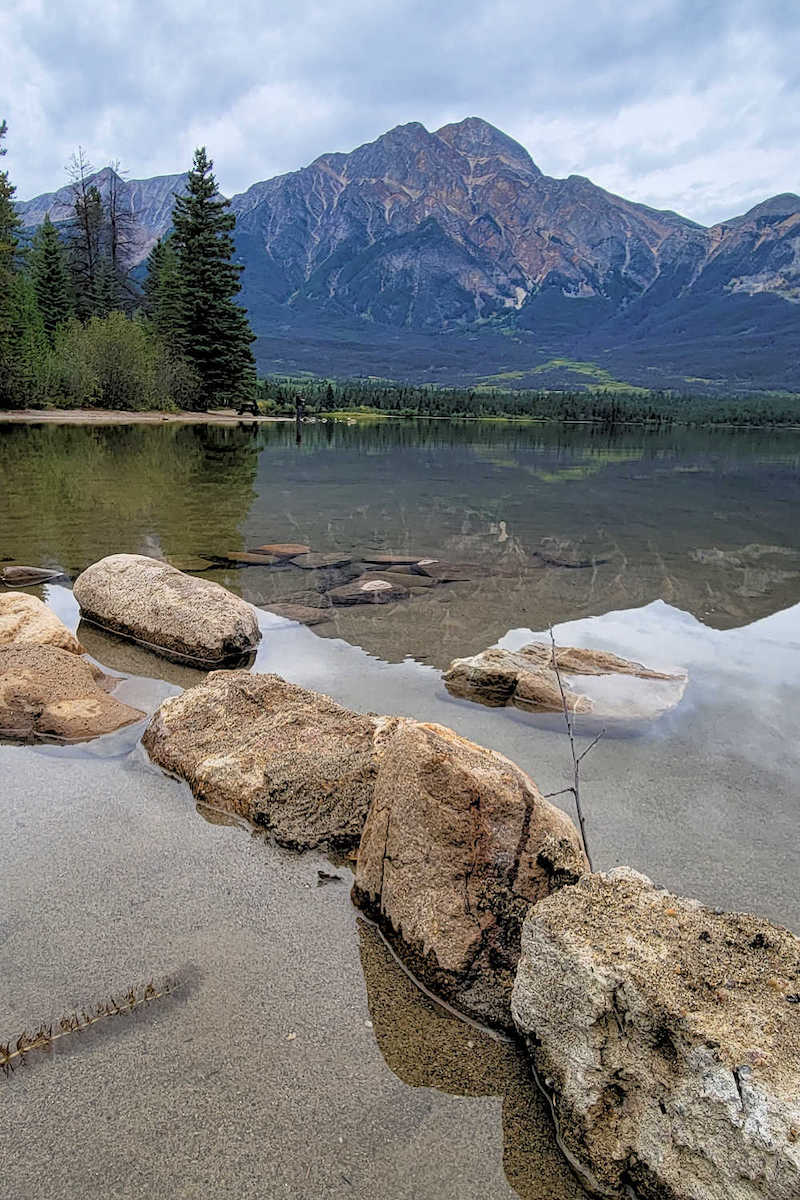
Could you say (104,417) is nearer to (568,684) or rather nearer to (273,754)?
(568,684)

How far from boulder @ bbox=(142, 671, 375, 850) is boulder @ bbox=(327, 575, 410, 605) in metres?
4.83

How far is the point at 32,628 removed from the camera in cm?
814

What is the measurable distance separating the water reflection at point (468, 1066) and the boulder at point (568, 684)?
409 cm

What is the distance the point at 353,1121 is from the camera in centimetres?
323

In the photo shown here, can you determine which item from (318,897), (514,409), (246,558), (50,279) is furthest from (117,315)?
(514,409)

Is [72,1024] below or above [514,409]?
below

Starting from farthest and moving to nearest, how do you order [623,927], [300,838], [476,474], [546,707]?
1. [476,474]
2. [546,707]
3. [300,838]
4. [623,927]


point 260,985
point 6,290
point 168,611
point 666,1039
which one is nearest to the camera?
point 666,1039

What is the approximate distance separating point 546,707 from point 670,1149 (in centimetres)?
507

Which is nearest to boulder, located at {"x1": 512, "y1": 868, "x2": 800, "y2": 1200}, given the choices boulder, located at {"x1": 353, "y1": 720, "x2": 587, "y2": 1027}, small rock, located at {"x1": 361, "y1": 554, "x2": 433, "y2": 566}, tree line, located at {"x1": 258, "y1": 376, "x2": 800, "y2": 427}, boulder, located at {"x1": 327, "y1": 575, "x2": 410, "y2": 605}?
boulder, located at {"x1": 353, "y1": 720, "x2": 587, "y2": 1027}

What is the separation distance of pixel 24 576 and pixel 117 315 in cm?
5071

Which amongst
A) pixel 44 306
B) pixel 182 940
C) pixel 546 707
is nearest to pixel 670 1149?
pixel 182 940

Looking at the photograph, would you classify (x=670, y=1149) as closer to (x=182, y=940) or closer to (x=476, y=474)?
(x=182, y=940)

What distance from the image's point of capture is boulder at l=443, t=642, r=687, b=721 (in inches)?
306
